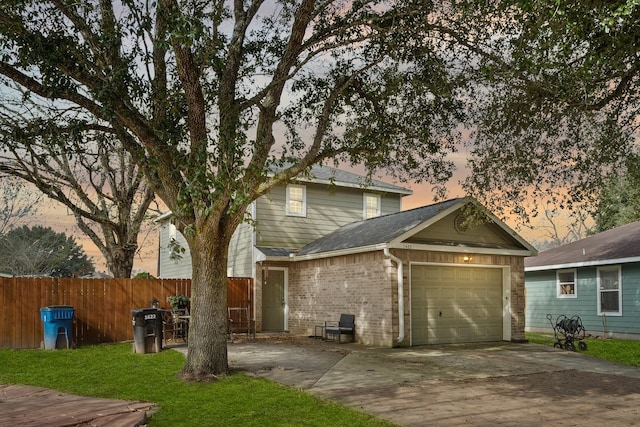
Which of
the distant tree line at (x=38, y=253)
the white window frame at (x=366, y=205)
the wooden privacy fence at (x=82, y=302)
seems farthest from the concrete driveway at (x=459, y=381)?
the distant tree line at (x=38, y=253)

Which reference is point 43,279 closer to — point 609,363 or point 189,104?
point 189,104

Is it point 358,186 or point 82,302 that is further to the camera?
point 358,186

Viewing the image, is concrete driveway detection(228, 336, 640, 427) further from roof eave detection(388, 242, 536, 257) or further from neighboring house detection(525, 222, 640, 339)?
neighboring house detection(525, 222, 640, 339)

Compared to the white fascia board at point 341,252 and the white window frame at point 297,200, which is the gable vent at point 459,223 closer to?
the white fascia board at point 341,252

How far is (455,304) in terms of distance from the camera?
16766 mm

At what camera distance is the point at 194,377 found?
10258 millimetres

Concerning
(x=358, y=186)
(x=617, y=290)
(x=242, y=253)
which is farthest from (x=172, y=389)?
(x=617, y=290)

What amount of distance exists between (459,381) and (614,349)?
8225 millimetres

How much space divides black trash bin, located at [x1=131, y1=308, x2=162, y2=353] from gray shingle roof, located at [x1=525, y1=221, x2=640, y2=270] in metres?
14.7

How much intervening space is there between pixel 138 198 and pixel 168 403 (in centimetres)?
1507

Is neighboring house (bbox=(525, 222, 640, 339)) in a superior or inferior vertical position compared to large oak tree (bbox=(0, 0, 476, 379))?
inferior

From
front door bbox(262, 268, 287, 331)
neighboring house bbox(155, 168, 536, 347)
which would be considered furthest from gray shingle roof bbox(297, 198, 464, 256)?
front door bbox(262, 268, 287, 331)

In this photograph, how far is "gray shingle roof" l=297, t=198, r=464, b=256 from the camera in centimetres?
1606

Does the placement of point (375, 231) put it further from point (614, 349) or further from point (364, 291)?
point (614, 349)
